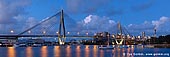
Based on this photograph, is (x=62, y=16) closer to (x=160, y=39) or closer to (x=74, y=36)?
(x=74, y=36)

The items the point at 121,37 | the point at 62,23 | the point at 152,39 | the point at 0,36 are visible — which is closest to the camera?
the point at 62,23

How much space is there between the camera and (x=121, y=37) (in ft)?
502

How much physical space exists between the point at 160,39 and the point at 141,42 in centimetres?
1661

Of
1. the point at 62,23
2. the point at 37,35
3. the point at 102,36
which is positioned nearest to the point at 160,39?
the point at 102,36

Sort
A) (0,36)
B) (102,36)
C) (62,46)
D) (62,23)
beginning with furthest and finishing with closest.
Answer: (102,36) → (0,36) → (62,46) → (62,23)

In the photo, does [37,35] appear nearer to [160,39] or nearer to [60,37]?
[60,37]

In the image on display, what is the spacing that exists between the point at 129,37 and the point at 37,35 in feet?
177

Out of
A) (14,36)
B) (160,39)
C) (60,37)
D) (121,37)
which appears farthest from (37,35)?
(160,39)

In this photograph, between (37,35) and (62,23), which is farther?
(37,35)

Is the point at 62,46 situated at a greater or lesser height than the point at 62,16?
lesser

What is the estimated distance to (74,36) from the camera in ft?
448

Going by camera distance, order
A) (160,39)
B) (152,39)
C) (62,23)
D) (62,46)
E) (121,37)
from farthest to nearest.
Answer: (152,39), (160,39), (121,37), (62,46), (62,23)

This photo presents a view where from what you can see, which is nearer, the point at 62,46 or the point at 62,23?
the point at 62,23

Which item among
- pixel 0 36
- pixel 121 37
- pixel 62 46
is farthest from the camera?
pixel 121 37
